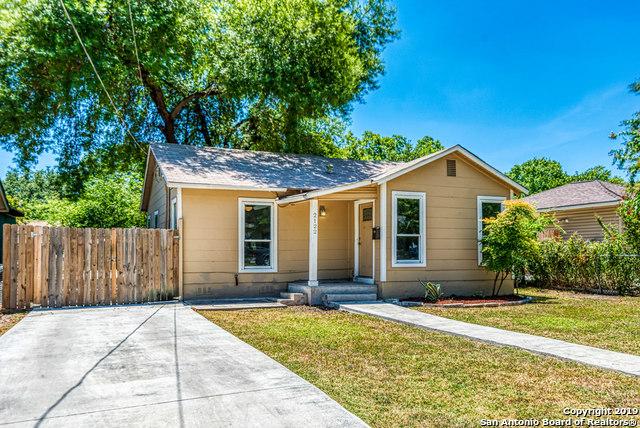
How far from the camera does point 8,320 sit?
823 centimetres

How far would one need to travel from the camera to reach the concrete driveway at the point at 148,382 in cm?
363

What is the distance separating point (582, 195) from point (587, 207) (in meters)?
1.76

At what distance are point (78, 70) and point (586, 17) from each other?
16.4 meters

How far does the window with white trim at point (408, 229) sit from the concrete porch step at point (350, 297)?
933mm

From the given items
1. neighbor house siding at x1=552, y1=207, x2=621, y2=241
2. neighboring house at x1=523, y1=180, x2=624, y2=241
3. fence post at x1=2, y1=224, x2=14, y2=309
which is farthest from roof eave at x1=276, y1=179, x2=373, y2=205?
neighbor house siding at x1=552, y1=207, x2=621, y2=241

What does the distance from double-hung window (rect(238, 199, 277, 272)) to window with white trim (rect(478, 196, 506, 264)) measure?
5182mm

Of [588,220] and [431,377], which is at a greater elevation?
[588,220]

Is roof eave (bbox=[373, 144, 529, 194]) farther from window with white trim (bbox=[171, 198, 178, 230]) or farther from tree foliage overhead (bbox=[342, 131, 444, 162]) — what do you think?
tree foliage overhead (bbox=[342, 131, 444, 162])

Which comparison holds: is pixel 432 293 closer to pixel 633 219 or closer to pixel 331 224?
pixel 331 224

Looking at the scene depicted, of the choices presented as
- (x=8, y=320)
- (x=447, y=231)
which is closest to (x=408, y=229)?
(x=447, y=231)

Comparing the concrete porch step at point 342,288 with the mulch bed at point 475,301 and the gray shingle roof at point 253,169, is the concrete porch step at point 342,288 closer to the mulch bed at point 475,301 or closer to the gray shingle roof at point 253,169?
the mulch bed at point 475,301

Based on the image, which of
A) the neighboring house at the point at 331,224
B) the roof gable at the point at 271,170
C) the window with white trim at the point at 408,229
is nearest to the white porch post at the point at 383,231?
the neighboring house at the point at 331,224

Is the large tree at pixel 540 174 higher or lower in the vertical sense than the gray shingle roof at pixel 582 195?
higher

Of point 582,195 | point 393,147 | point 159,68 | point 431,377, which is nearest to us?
point 431,377
